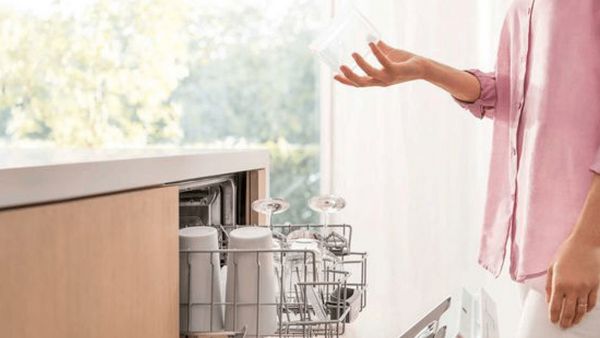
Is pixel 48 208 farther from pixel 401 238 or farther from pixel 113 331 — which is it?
pixel 401 238

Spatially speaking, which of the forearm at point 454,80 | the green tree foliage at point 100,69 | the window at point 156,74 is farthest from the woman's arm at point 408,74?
the green tree foliage at point 100,69

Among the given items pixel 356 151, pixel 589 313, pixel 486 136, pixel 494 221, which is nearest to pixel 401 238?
pixel 356 151

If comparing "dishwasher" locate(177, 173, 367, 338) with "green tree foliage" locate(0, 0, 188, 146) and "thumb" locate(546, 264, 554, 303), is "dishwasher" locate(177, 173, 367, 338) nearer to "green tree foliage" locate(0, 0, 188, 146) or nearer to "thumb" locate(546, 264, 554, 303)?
"thumb" locate(546, 264, 554, 303)

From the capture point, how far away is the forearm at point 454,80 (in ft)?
3.56

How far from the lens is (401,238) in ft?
7.83

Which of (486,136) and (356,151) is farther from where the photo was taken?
(356,151)

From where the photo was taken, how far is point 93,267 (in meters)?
0.61

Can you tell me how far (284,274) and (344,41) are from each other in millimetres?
419

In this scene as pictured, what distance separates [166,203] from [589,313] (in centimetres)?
54

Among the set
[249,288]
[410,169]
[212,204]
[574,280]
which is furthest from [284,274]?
[410,169]

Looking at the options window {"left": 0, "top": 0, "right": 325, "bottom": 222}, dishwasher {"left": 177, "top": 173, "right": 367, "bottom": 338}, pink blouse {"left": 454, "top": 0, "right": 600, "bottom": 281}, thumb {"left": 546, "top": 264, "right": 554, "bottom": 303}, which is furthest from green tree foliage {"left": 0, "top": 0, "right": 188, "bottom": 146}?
thumb {"left": 546, "top": 264, "right": 554, "bottom": 303}

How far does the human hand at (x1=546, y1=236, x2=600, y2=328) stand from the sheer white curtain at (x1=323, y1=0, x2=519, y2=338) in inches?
58.1

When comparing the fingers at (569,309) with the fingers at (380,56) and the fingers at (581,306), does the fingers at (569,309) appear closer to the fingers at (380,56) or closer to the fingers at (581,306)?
the fingers at (581,306)

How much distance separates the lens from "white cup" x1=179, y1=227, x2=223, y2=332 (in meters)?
0.85
